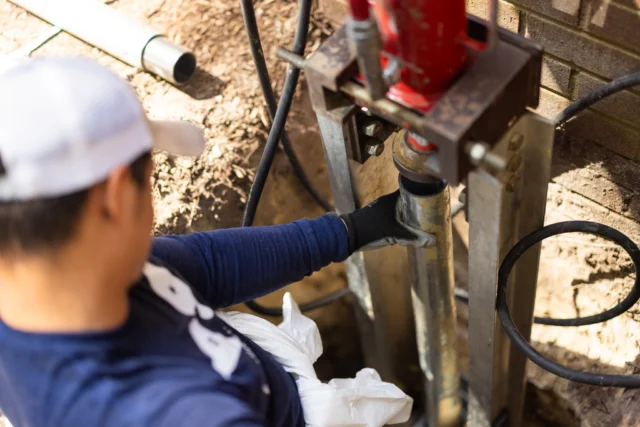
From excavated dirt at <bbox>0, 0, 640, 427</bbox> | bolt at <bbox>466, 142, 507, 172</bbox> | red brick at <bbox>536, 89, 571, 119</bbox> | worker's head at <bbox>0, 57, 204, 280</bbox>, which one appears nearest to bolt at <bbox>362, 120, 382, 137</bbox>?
bolt at <bbox>466, 142, 507, 172</bbox>

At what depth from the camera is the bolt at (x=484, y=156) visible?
771 mm

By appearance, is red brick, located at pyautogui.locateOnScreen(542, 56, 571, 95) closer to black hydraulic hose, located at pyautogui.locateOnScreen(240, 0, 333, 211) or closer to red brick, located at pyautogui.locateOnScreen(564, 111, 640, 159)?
red brick, located at pyautogui.locateOnScreen(564, 111, 640, 159)

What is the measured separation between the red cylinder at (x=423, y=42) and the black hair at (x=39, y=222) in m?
0.37

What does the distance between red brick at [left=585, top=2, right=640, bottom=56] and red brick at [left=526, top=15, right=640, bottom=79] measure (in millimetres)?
20

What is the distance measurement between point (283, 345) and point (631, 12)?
2.50ft

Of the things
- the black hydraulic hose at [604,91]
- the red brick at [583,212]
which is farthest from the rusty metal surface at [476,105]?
the red brick at [583,212]

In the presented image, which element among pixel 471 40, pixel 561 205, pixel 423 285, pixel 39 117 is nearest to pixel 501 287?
pixel 423 285

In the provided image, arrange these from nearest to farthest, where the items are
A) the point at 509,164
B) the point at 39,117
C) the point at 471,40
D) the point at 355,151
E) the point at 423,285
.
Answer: the point at 39,117, the point at 471,40, the point at 509,164, the point at 355,151, the point at 423,285

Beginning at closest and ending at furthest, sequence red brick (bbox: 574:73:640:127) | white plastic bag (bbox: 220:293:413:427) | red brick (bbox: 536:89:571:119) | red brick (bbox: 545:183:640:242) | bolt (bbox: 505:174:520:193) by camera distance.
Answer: bolt (bbox: 505:174:520:193), white plastic bag (bbox: 220:293:413:427), red brick (bbox: 574:73:640:127), red brick (bbox: 536:89:571:119), red brick (bbox: 545:183:640:242)

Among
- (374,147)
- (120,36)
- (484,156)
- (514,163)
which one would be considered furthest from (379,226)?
(120,36)

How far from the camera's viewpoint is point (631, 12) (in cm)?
109

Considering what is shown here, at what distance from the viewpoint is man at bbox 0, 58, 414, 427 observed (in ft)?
2.18

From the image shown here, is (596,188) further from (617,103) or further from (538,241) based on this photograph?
(538,241)

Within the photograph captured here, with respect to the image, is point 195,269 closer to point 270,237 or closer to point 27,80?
point 270,237
